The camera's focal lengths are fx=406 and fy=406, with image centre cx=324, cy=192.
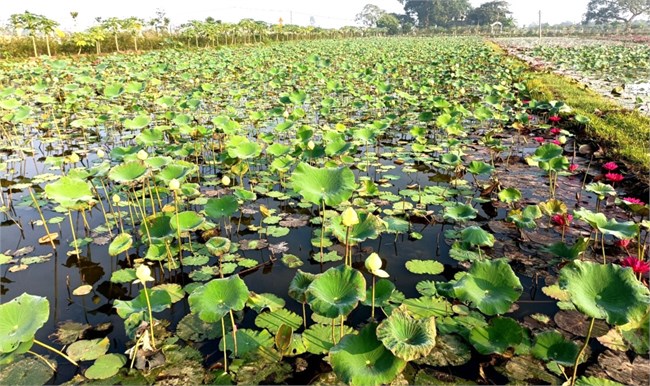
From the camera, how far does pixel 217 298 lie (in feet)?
6.23

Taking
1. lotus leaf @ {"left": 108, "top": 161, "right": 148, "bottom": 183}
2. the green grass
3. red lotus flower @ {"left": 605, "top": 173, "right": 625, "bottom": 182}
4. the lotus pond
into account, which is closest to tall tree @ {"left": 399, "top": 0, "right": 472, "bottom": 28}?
the green grass

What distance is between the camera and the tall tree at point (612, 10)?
58.4m

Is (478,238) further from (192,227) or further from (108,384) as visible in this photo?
(108,384)

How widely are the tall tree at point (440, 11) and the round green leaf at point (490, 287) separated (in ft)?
280

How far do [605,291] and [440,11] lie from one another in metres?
86.7

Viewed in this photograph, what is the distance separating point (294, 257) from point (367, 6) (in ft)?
379

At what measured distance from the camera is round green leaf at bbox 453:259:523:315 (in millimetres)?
1863

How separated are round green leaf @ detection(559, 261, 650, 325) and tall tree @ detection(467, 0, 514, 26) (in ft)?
260

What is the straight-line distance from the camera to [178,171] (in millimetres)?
3121

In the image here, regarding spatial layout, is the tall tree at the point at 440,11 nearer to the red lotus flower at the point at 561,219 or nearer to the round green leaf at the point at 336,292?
the red lotus flower at the point at 561,219

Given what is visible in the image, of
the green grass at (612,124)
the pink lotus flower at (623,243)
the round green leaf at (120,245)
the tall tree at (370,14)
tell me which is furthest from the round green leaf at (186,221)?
the tall tree at (370,14)

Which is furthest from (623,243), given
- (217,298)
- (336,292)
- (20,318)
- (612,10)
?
(612,10)

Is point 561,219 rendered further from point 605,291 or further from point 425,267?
point 605,291

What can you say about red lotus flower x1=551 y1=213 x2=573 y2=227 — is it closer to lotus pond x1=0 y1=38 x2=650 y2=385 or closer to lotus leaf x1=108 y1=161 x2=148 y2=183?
lotus pond x1=0 y1=38 x2=650 y2=385
